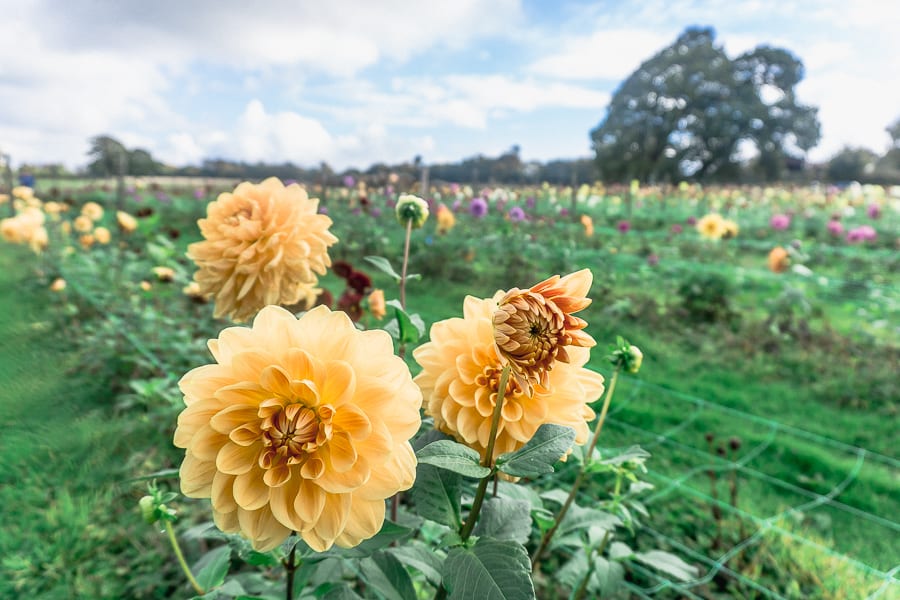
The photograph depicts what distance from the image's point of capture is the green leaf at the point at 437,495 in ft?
1.41

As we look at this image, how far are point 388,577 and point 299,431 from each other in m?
0.22

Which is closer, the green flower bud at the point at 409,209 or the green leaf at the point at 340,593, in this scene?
the green leaf at the point at 340,593

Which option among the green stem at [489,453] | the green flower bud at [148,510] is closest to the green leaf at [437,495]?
the green stem at [489,453]

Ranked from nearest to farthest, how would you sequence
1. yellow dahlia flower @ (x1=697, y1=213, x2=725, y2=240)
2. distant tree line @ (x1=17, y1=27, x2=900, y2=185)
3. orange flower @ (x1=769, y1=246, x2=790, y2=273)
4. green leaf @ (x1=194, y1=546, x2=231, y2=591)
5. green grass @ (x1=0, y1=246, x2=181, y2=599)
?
green leaf @ (x1=194, y1=546, x2=231, y2=591) < green grass @ (x1=0, y1=246, x2=181, y2=599) < orange flower @ (x1=769, y1=246, x2=790, y2=273) < yellow dahlia flower @ (x1=697, y1=213, x2=725, y2=240) < distant tree line @ (x1=17, y1=27, x2=900, y2=185)

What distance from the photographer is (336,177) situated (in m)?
3.42

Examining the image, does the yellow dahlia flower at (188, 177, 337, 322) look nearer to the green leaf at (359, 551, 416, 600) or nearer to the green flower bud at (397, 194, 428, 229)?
the green flower bud at (397, 194, 428, 229)

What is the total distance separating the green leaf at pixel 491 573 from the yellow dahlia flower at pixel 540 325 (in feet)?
0.43

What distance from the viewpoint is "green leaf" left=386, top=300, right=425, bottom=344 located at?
0.52m

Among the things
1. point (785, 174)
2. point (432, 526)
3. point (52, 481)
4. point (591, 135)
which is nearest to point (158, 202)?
point (52, 481)

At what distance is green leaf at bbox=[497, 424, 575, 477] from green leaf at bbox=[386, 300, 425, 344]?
0.16 metres

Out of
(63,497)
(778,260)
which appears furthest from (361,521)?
(778,260)

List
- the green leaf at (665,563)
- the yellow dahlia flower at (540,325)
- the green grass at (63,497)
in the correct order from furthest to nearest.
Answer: the green grass at (63,497)
the green leaf at (665,563)
the yellow dahlia flower at (540,325)

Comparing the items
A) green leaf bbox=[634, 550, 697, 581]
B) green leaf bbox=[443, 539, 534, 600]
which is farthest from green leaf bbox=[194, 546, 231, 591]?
green leaf bbox=[634, 550, 697, 581]

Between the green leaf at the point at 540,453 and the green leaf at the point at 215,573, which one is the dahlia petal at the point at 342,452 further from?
the green leaf at the point at 215,573
